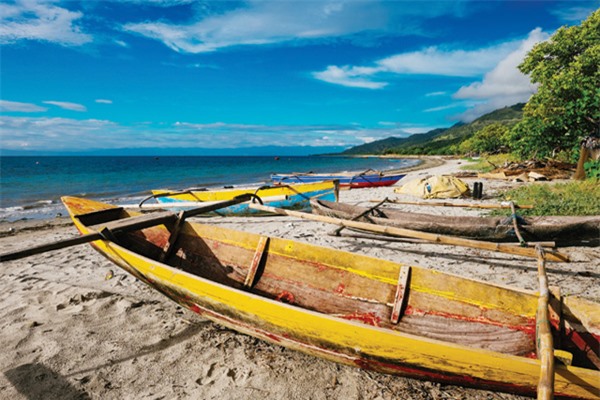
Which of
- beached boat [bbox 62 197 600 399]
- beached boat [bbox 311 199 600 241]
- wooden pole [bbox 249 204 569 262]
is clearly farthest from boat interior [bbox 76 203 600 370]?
beached boat [bbox 311 199 600 241]

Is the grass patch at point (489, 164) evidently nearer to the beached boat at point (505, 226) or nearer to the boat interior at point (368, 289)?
the beached boat at point (505, 226)

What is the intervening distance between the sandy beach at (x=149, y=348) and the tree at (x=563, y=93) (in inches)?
454

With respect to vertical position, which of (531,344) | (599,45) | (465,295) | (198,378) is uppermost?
(599,45)

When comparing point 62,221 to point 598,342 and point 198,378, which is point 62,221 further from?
point 598,342

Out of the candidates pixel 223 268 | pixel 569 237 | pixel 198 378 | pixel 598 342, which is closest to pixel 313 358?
pixel 198 378

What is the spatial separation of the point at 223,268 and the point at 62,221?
10504 mm

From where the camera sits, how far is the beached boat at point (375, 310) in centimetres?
250

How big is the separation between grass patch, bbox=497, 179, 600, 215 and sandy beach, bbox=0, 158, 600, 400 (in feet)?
8.83

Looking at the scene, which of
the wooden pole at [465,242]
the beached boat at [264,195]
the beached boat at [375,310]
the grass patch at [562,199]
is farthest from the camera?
the beached boat at [264,195]

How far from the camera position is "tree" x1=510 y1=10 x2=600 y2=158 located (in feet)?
46.5

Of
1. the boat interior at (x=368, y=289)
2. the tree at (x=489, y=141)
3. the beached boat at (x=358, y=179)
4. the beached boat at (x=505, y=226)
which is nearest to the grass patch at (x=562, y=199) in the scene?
the beached boat at (x=505, y=226)

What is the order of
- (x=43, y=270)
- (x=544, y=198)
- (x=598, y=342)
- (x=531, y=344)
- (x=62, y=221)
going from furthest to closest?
(x=62, y=221) → (x=544, y=198) → (x=43, y=270) → (x=531, y=344) → (x=598, y=342)

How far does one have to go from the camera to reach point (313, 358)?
3.48 meters

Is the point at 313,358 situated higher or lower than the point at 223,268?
lower
